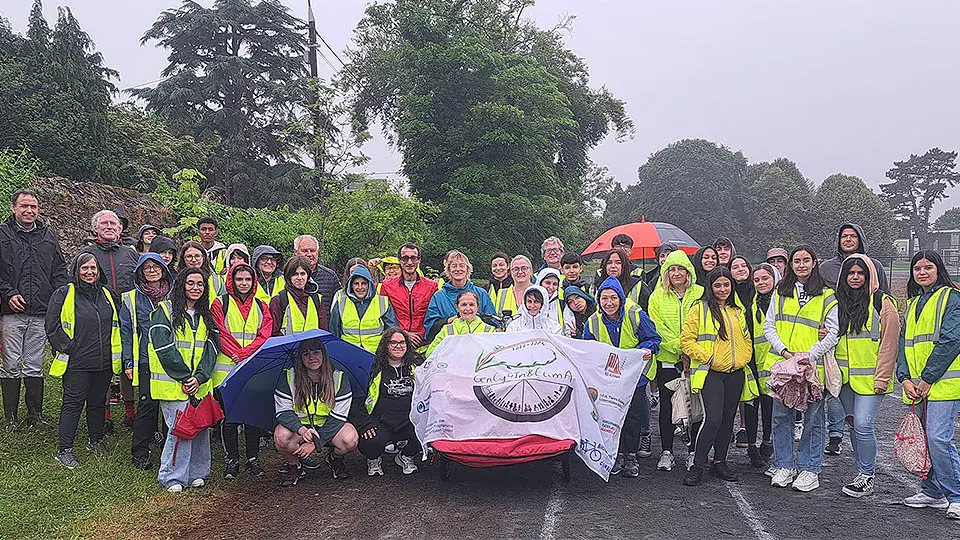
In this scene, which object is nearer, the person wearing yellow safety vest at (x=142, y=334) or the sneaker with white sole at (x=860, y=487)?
the sneaker with white sole at (x=860, y=487)

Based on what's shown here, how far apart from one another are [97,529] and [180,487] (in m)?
0.89

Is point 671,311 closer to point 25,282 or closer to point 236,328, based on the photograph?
point 236,328

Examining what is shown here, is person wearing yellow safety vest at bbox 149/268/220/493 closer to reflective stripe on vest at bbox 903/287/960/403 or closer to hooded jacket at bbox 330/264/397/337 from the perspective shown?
hooded jacket at bbox 330/264/397/337

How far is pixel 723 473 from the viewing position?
6656 millimetres

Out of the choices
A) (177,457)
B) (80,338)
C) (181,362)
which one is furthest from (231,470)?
(80,338)

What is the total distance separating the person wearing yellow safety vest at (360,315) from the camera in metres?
7.32

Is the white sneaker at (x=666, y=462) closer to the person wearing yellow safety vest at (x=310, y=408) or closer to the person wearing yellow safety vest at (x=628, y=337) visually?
the person wearing yellow safety vest at (x=628, y=337)

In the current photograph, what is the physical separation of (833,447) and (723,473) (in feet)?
5.46

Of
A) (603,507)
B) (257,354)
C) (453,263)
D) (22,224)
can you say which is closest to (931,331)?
(603,507)

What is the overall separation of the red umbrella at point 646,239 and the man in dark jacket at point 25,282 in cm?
763

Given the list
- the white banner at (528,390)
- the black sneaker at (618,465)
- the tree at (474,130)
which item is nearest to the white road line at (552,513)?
the white banner at (528,390)

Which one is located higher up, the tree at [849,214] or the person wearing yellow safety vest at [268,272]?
the tree at [849,214]

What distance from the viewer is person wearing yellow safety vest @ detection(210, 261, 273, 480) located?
669cm

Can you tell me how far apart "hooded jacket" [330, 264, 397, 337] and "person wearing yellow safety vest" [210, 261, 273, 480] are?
2.04 feet
